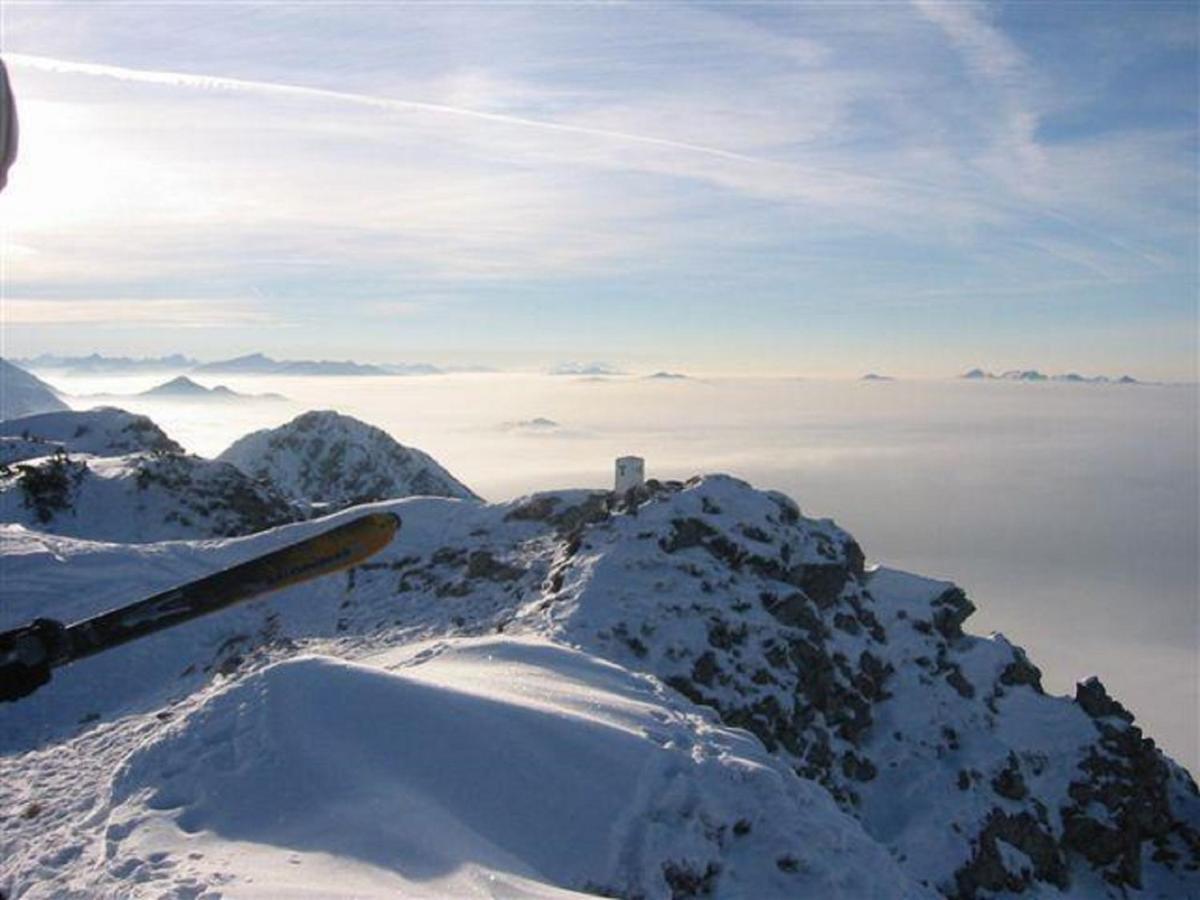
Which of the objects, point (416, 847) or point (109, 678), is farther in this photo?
point (109, 678)

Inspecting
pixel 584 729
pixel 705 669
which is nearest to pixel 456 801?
pixel 584 729

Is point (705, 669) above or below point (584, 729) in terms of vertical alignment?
below

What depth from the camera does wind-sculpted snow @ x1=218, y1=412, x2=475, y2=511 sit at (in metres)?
113

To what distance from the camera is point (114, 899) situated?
28.6ft

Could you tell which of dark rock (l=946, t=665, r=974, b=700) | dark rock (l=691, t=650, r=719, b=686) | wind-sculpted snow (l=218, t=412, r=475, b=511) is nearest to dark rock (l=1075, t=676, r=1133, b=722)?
dark rock (l=946, t=665, r=974, b=700)

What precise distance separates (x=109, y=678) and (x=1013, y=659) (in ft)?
117

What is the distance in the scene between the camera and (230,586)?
782 cm

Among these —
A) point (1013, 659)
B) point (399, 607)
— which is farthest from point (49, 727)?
point (1013, 659)

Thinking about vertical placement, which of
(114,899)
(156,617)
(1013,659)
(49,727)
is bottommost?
(1013,659)

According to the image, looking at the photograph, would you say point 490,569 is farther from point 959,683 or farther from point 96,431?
point 96,431

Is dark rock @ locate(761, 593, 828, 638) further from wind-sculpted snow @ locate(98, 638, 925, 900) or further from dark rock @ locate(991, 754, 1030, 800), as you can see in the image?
wind-sculpted snow @ locate(98, 638, 925, 900)

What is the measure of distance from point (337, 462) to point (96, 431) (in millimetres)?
48435

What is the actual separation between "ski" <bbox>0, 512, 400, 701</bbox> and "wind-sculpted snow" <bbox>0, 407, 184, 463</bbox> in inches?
2396

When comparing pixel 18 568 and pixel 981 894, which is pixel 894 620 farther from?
pixel 18 568
